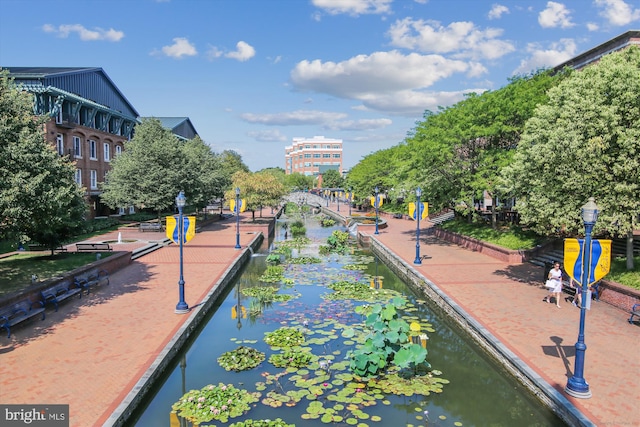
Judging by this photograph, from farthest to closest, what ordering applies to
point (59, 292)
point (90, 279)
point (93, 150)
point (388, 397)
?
point (93, 150), point (90, 279), point (59, 292), point (388, 397)

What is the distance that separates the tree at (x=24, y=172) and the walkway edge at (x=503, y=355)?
504 inches

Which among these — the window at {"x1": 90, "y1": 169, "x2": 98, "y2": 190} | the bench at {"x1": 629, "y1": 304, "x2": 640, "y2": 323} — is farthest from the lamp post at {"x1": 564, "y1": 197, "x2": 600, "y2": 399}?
the window at {"x1": 90, "y1": 169, "x2": 98, "y2": 190}

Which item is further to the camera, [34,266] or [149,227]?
[149,227]

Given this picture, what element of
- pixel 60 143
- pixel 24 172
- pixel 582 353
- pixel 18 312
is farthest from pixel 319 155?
pixel 582 353

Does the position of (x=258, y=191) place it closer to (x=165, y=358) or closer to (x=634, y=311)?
(x=165, y=358)

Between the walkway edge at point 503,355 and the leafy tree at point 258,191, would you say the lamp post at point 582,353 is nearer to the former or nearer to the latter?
the walkway edge at point 503,355

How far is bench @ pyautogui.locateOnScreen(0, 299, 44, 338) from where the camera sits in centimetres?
1144

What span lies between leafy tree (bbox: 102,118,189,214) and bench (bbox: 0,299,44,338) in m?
19.4

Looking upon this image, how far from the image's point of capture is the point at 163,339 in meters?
11.4

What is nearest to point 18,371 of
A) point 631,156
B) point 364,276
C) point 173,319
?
point 173,319

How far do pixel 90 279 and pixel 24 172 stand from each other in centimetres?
538

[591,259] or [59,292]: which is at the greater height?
[591,259]

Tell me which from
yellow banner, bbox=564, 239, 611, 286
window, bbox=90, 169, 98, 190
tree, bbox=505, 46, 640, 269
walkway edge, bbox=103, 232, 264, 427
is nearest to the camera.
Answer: walkway edge, bbox=103, 232, 264, 427

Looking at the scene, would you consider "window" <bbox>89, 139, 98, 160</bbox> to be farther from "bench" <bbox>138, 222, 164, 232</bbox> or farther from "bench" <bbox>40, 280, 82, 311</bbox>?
"bench" <bbox>40, 280, 82, 311</bbox>
